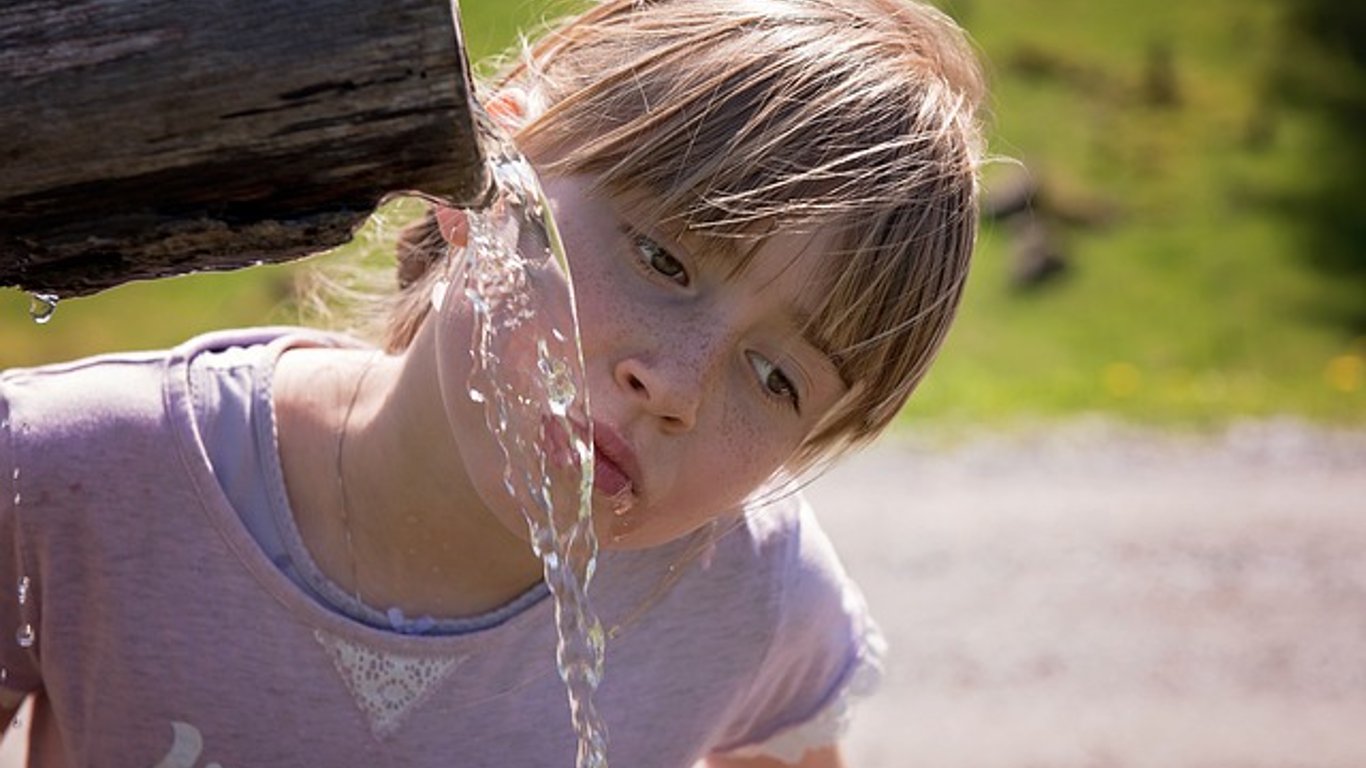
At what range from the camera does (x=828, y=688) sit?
2.30 meters

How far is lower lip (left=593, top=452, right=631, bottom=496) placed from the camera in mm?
1774

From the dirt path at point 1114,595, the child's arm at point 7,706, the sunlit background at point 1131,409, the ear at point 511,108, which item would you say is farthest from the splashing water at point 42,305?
the dirt path at point 1114,595

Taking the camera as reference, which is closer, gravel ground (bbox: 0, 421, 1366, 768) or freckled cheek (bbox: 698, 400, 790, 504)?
freckled cheek (bbox: 698, 400, 790, 504)

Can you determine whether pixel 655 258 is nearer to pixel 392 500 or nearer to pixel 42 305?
pixel 392 500

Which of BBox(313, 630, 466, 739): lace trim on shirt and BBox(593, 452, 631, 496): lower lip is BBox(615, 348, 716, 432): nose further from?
BBox(313, 630, 466, 739): lace trim on shirt

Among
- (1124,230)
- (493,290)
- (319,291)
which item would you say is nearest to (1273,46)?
(1124,230)

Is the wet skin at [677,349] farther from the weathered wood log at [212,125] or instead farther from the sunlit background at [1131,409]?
the sunlit background at [1131,409]

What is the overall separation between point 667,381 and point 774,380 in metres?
0.13

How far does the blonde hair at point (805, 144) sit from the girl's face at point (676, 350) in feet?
0.08

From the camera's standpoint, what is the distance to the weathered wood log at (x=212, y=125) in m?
1.26

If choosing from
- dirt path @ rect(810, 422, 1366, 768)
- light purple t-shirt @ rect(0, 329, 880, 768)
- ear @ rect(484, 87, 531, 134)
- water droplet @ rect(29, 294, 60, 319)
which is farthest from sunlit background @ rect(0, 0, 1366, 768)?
water droplet @ rect(29, 294, 60, 319)

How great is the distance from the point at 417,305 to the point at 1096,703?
3.01 meters

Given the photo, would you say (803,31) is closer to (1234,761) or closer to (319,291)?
(319,291)

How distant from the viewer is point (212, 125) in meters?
1.29
